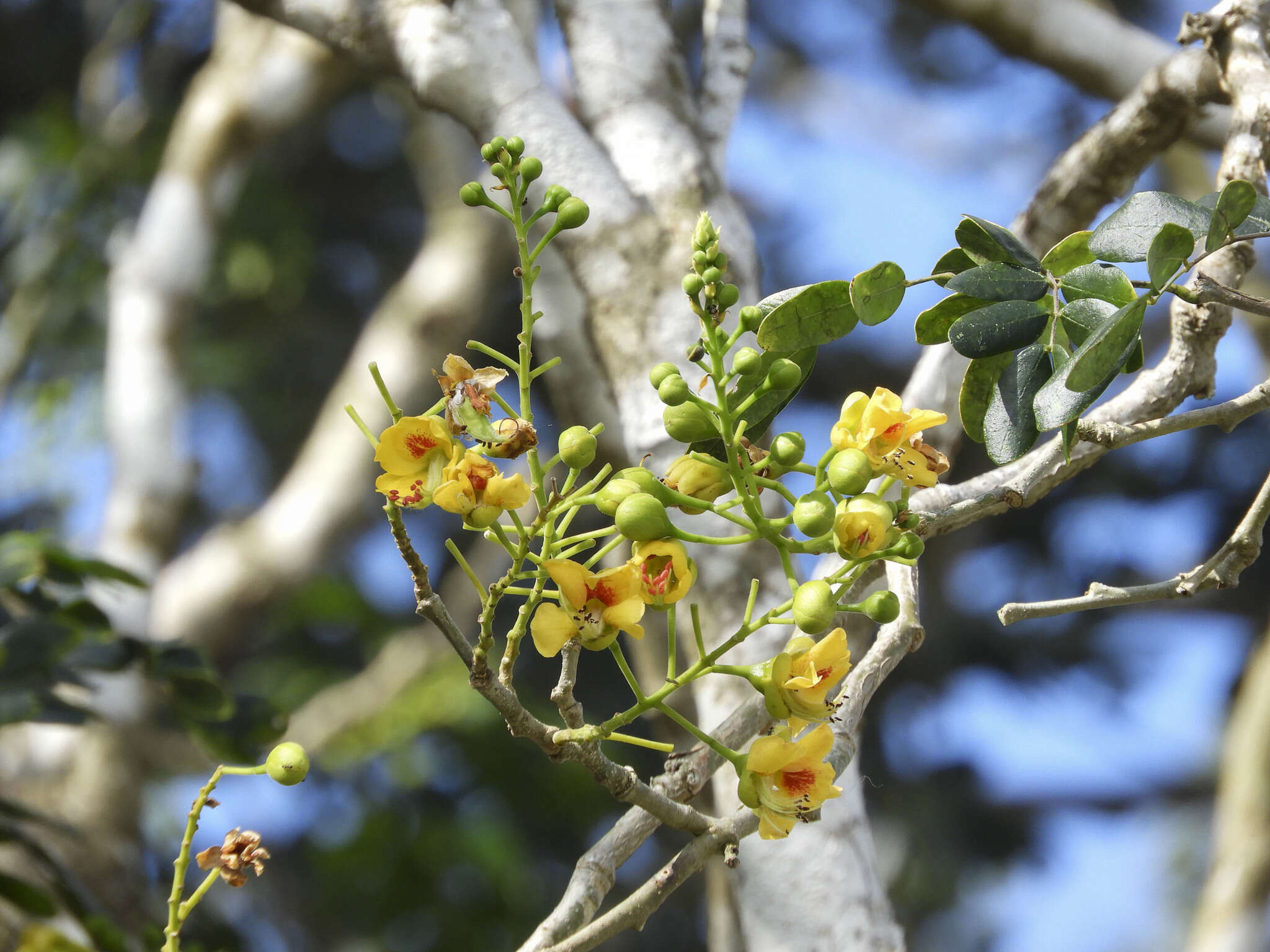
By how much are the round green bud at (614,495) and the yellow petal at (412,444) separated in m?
0.07

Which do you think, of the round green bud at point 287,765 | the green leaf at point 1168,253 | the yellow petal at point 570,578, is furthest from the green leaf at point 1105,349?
the round green bud at point 287,765

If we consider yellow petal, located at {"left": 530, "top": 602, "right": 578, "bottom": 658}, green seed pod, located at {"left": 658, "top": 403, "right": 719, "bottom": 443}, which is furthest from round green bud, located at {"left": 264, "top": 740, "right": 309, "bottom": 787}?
green seed pod, located at {"left": 658, "top": 403, "right": 719, "bottom": 443}

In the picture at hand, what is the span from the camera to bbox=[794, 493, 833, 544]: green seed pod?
50 cm

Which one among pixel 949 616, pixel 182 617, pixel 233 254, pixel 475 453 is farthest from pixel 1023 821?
pixel 475 453

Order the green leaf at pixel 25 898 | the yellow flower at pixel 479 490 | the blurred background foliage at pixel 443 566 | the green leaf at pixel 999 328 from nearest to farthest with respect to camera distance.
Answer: the yellow flower at pixel 479 490 → the green leaf at pixel 999 328 → the green leaf at pixel 25 898 → the blurred background foliage at pixel 443 566

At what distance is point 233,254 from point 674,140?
3.31m

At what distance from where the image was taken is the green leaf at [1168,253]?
531 mm

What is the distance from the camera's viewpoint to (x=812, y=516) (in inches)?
19.6

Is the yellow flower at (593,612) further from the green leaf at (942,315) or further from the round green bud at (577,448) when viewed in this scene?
the green leaf at (942,315)

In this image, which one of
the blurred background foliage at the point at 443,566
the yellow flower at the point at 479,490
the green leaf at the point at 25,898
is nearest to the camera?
the yellow flower at the point at 479,490

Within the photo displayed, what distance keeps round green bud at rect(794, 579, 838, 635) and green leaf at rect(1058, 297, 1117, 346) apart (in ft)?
0.67

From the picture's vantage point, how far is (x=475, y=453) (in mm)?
471

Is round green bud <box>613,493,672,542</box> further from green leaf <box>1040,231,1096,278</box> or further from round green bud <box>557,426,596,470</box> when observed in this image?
green leaf <box>1040,231,1096,278</box>

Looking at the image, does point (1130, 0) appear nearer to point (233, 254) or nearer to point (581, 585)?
point (233, 254)
